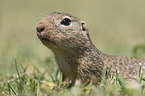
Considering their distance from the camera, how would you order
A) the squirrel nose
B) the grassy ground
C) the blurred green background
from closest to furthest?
the grassy ground → the squirrel nose → the blurred green background

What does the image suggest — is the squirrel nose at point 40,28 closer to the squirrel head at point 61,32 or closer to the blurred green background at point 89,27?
the squirrel head at point 61,32

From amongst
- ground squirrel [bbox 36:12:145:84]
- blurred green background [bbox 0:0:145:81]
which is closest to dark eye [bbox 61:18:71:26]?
ground squirrel [bbox 36:12:145:84]

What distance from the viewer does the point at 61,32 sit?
11.6 feet

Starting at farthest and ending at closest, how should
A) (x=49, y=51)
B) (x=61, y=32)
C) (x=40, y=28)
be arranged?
(x=49, y=51), (x=61, y=32), (x=40, y=28)

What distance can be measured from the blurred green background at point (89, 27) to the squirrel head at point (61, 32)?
19.4 inches

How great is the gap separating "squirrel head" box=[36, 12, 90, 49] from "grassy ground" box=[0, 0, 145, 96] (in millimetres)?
457

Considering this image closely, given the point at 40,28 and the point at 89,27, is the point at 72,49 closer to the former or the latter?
the point at 40,28

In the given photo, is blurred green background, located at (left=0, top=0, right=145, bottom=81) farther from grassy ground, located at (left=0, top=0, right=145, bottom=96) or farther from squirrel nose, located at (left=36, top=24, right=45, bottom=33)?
squirrel nose, located at (left=36, top=24, right=45, bottom=33)

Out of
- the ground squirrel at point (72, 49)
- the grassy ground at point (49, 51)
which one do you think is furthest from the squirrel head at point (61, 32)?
the grassy ground at point (49, 51)

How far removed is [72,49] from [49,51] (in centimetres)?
91

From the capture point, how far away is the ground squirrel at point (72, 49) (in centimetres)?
342

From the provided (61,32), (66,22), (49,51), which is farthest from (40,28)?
(49,51)

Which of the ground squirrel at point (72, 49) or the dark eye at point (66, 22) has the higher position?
the dark eye at point (66, 22)

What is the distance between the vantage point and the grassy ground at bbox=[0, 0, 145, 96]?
2.91 m
